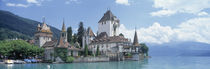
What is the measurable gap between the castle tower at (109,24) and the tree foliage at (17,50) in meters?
30.6

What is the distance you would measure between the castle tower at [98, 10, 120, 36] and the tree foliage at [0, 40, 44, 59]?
100ft

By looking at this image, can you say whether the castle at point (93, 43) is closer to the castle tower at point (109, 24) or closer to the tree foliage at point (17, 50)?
the castle tower at point (109, 24)

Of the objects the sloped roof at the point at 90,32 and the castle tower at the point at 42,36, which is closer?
the castle tower at the point at 42,36

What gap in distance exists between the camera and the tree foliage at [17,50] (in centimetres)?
5591

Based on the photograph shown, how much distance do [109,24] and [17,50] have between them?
1447 inches

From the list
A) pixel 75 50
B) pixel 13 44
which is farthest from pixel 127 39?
pixel 13 44

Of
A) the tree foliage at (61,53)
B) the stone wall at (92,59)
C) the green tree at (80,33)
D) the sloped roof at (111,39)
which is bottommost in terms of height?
the stone wall at (92,59)

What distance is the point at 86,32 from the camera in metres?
78.6

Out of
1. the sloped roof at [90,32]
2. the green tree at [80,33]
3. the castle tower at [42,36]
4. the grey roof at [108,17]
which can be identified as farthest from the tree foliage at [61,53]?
the grey roof at [108,17]

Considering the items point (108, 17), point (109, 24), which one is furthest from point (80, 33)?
point (108, 17)

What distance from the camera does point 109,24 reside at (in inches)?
3285

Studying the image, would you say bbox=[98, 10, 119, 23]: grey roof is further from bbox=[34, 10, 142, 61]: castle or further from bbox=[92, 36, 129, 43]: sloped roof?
bbox=[92, 36, 129, 43]: sloped roof

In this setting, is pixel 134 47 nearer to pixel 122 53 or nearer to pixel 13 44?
pixel 122 53

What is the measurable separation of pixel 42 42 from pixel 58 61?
14.0 meters
